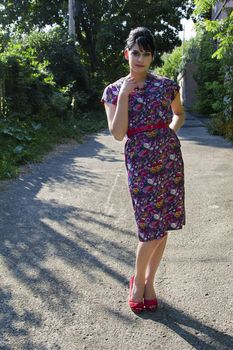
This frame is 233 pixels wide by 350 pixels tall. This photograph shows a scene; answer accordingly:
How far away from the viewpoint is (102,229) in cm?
445

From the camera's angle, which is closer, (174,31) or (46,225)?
(46,225)

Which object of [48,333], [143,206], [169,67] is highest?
[169,67]

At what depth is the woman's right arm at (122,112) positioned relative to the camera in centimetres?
244

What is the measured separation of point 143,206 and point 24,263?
1.47m

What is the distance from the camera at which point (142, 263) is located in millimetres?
2744

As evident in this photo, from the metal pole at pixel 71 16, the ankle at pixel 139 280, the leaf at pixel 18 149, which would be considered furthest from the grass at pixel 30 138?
the metal pole at pixel 71 16

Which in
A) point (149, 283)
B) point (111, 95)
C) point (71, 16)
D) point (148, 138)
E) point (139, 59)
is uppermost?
point (71, 16)

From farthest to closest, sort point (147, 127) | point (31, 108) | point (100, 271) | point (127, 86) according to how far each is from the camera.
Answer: point (31, 108) → point (100, 271) → point (147, 127) → point (127, 86)

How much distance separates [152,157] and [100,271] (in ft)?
4.25

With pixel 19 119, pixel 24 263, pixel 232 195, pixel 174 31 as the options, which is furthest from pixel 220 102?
pixel 174 31

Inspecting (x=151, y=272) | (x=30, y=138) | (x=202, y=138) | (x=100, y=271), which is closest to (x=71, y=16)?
(x=202, y=138)

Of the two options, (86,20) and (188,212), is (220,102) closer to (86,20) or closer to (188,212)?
(188,212)

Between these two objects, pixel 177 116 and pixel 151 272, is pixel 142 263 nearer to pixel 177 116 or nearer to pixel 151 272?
pixel 151 272

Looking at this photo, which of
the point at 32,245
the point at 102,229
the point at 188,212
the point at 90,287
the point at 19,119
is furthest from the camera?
the point at 19,119
